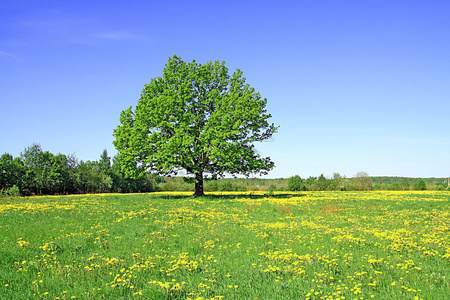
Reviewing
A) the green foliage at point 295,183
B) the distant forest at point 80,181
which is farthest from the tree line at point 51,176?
the green foliage at point 295,183

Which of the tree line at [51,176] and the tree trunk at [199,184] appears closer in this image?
the tree trunk at [199,184]

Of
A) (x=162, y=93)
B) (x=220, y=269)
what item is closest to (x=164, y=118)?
(x=162, y=93)

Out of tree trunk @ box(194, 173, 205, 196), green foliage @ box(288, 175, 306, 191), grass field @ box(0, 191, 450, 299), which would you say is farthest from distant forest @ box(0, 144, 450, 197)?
grass field @ box(0, 191, 450, 299)

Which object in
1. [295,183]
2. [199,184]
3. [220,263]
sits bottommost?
[295,183]

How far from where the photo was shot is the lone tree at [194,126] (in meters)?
28.4

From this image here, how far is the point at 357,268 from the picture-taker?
7176 mm

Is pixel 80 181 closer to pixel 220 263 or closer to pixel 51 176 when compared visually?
pixel 51 176

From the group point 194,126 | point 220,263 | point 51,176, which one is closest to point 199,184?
point 194,126

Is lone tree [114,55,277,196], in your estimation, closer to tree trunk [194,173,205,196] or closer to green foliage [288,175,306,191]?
tree trunk [194,173,205,196]

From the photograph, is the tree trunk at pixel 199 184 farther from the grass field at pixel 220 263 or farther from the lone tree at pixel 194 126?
the grass field at pixel 220 263

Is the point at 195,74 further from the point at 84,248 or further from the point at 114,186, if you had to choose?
the point at 114,186

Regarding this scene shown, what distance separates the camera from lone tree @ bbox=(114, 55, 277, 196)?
28.4m

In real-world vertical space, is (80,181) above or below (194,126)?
below

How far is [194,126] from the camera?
30.3m
